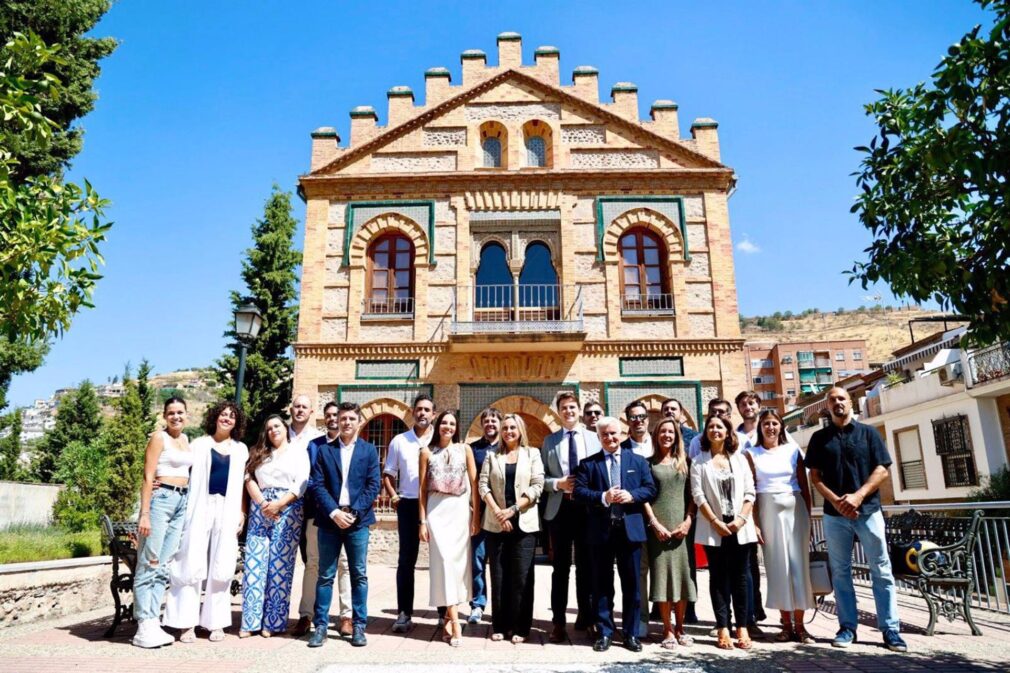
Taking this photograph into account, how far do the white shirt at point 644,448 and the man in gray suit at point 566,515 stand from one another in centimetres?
38

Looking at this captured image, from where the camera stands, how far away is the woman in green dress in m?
5.04

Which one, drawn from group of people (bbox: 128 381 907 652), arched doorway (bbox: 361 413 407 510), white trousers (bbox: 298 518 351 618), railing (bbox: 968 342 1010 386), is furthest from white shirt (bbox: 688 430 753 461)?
railing (bbox: 968 342 1010 386)

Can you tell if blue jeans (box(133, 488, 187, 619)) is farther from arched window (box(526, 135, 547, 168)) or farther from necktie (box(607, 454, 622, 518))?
arched window (box(526, 135, 547, 168))

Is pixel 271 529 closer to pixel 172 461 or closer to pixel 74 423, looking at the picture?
pixel 172 461

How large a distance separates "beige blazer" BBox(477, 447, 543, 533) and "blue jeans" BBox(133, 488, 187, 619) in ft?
8.34

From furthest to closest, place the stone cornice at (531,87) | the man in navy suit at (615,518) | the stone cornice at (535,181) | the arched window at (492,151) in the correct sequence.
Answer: the arched window at (492,151) → the stone cornice at (531,87) → the stone cornice at (535,181) → the man in navy suit at (615,518)

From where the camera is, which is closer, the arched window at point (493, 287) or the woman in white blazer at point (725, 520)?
the woman in white blazer at point (725, 520)

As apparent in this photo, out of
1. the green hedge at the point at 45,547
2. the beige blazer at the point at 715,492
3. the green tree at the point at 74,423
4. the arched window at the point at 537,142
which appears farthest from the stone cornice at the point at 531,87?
the green tree at the point at 74,423

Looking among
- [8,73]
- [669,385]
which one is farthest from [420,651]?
[669,385]

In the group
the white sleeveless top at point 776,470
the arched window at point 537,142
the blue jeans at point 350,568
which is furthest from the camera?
the arched window at point 537,142

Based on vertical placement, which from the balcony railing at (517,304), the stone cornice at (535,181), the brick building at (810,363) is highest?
the brick building at (810,363)

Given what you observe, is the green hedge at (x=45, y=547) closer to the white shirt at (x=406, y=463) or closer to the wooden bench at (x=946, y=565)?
the white shirt at (x=406, y=463)

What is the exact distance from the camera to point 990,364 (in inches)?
702

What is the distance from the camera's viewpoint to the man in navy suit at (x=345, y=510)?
5.06m
